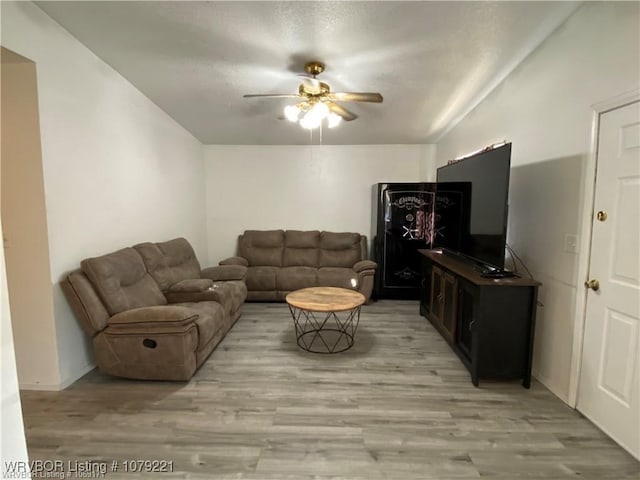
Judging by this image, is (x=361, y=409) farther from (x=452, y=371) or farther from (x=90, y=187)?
(x=90, y=187)

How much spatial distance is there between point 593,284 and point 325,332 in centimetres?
232

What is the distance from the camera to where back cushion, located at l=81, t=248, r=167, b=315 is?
2.38 meters

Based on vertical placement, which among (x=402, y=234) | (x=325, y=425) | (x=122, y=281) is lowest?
(x=325, y=425)

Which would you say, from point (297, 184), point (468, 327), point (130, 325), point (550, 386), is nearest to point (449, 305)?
point (468, 327)

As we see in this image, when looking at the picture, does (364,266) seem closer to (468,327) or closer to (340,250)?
(340,250)

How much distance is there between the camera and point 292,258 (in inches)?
193

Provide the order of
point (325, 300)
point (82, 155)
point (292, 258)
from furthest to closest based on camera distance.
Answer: point (292, 258) → point (325, 300) → point (82, 155)

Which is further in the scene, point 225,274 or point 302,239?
point 302,239

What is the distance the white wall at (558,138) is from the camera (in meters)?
1.87

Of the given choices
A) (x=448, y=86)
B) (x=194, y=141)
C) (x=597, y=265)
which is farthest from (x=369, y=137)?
(x=597, y=265)

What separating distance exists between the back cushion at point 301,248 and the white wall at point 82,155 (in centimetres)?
195

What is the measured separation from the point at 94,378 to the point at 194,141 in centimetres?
347

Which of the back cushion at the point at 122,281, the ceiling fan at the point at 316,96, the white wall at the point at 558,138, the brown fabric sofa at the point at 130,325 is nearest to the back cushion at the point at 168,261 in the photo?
the back cushion at the point at 122,281

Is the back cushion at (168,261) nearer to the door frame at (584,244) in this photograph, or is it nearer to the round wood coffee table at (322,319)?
the round wood coffee table at (322,319)
